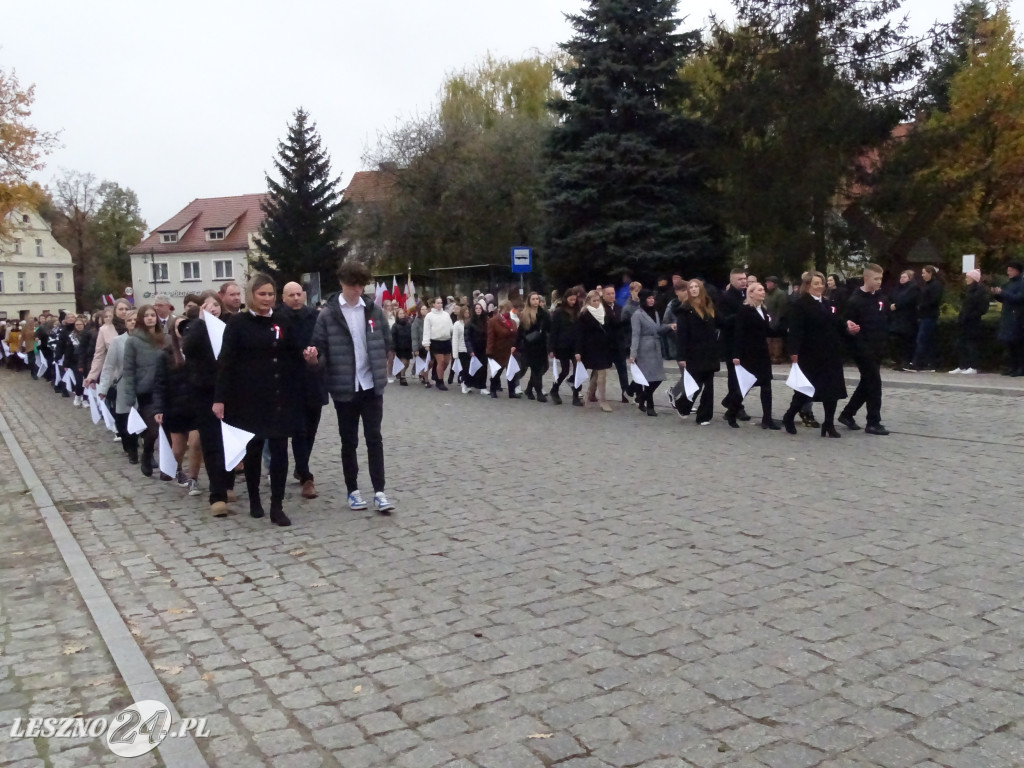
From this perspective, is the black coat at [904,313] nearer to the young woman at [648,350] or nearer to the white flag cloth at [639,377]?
the young woman at [648,350]

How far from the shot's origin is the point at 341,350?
318 inches

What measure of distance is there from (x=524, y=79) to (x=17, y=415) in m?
32.9

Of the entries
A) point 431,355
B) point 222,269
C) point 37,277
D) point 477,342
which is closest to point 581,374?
point 477,342

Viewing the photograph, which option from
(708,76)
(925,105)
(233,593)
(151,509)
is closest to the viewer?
(233,593)

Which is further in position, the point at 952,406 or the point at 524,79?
the point at 524,79

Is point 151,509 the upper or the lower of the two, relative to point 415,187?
lower

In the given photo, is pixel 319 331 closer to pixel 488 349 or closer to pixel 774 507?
pixel 774 507

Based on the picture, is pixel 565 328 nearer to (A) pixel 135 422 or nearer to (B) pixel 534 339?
(B) pixel 534 339

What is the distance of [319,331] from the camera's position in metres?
8.21

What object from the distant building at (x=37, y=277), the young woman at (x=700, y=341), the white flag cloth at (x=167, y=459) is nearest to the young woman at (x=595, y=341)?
the young woman at (x=700, y=341)

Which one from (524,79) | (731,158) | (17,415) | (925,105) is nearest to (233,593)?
(17,415)

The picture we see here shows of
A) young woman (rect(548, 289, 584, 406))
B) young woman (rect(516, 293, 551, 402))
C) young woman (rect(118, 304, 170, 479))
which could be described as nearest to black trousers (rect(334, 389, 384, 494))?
young woman (rect(118, 304, 170, 479))

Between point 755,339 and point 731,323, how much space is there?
825mm

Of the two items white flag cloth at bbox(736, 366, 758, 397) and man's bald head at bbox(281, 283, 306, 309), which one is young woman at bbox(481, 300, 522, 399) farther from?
man's bald head at bbox(281, 283, 306, 309)
